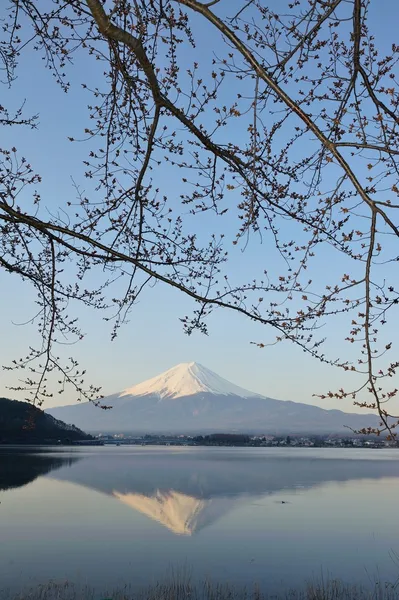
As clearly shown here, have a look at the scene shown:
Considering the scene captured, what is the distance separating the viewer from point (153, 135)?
3.81 metres

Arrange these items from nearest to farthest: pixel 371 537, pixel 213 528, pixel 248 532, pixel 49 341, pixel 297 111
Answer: pixel 297 111 < pixel 49 341 < pixel 371 537 < pixel 248 532 < pixel 213 528

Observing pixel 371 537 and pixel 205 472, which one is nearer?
pixel 371 537

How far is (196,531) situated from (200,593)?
11.2m

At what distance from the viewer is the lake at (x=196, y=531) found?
15.1 m

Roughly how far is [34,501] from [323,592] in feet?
68.2

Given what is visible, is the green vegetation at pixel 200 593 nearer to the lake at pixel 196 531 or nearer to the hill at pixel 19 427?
the lake at pixel 196 531

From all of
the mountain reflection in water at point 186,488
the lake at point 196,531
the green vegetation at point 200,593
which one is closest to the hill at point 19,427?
the mountain reflection in water at point 186,488

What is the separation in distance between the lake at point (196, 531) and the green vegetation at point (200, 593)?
0.76m

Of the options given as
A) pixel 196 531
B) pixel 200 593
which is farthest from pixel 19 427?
pixel 200 593

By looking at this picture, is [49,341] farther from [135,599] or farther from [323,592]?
[323,592]

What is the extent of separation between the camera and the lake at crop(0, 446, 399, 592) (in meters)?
15.1

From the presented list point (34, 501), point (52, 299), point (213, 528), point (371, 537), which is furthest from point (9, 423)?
point (52, 299)

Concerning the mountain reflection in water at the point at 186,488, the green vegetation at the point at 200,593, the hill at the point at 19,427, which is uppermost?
the hill at the point at 19,427

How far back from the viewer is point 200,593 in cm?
1238
